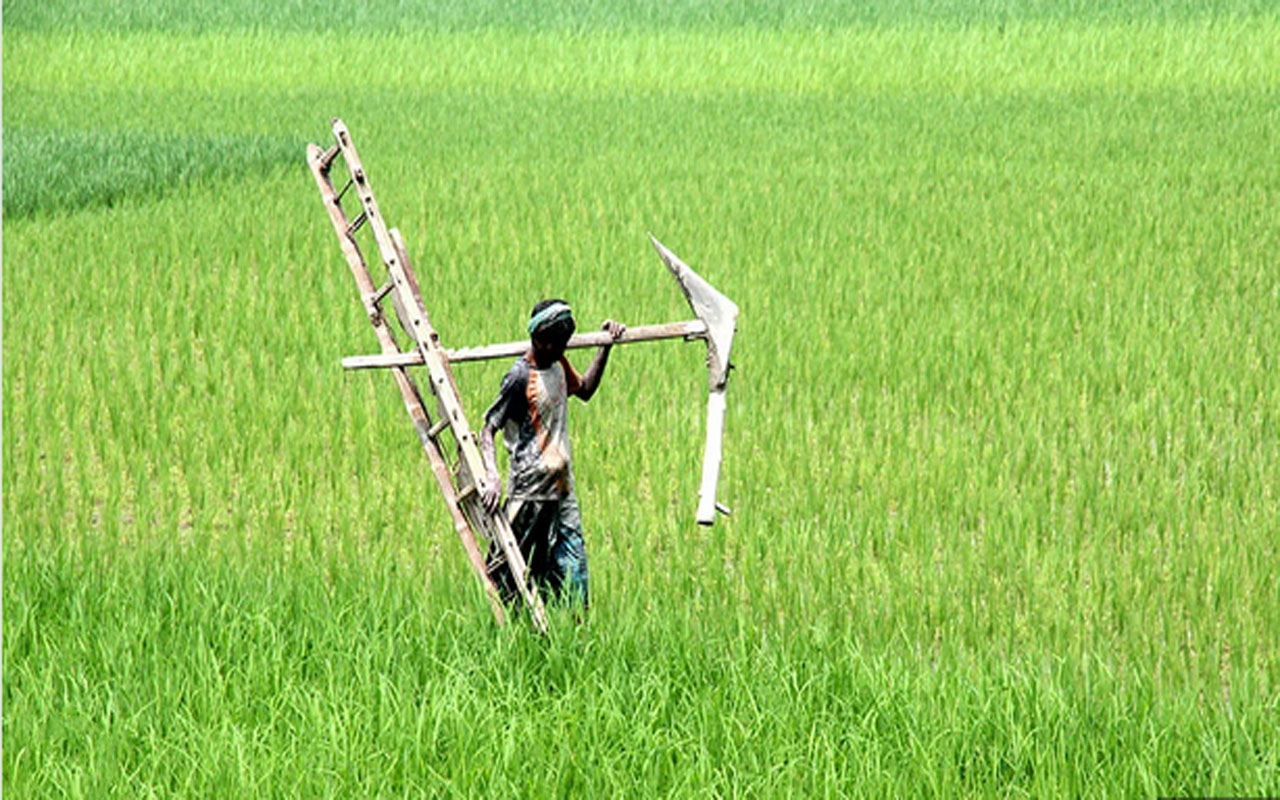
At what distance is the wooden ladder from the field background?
30 cm

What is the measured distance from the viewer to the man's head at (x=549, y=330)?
11.2 ft

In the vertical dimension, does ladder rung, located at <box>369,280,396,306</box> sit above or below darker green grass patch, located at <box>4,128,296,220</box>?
below

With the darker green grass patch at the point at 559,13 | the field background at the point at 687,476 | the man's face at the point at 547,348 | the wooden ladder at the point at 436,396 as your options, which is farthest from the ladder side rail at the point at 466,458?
the darker green grass patch at the point at 559,13

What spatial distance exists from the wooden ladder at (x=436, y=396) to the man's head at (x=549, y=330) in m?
0.21

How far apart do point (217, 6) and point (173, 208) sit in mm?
15911

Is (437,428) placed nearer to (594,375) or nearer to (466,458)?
(466,458)

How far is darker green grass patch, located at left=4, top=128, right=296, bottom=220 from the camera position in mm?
11797

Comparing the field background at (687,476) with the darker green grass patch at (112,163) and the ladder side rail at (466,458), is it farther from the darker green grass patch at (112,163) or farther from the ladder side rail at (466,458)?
the ladder side rail at (466,458)

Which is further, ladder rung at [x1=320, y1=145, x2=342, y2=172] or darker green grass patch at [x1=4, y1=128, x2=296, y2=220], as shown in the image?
darker green grass patch at [x1=4, y1=128, x2=296, y2=220]

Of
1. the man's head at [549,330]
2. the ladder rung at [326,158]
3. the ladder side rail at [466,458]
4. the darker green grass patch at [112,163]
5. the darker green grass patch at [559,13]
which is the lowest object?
the ladder side rail at [466,458]

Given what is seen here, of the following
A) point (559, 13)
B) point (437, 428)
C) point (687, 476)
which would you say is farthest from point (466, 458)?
point (559, 13)

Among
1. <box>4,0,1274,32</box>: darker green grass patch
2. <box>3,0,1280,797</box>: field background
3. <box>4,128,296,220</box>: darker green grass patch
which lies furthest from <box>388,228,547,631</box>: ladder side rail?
<box>4,0,1274,32</box>: darker green grass patch

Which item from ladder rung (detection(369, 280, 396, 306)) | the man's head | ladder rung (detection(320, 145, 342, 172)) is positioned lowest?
the man's head

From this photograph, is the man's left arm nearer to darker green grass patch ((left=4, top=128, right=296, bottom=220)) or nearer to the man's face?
the man's face
